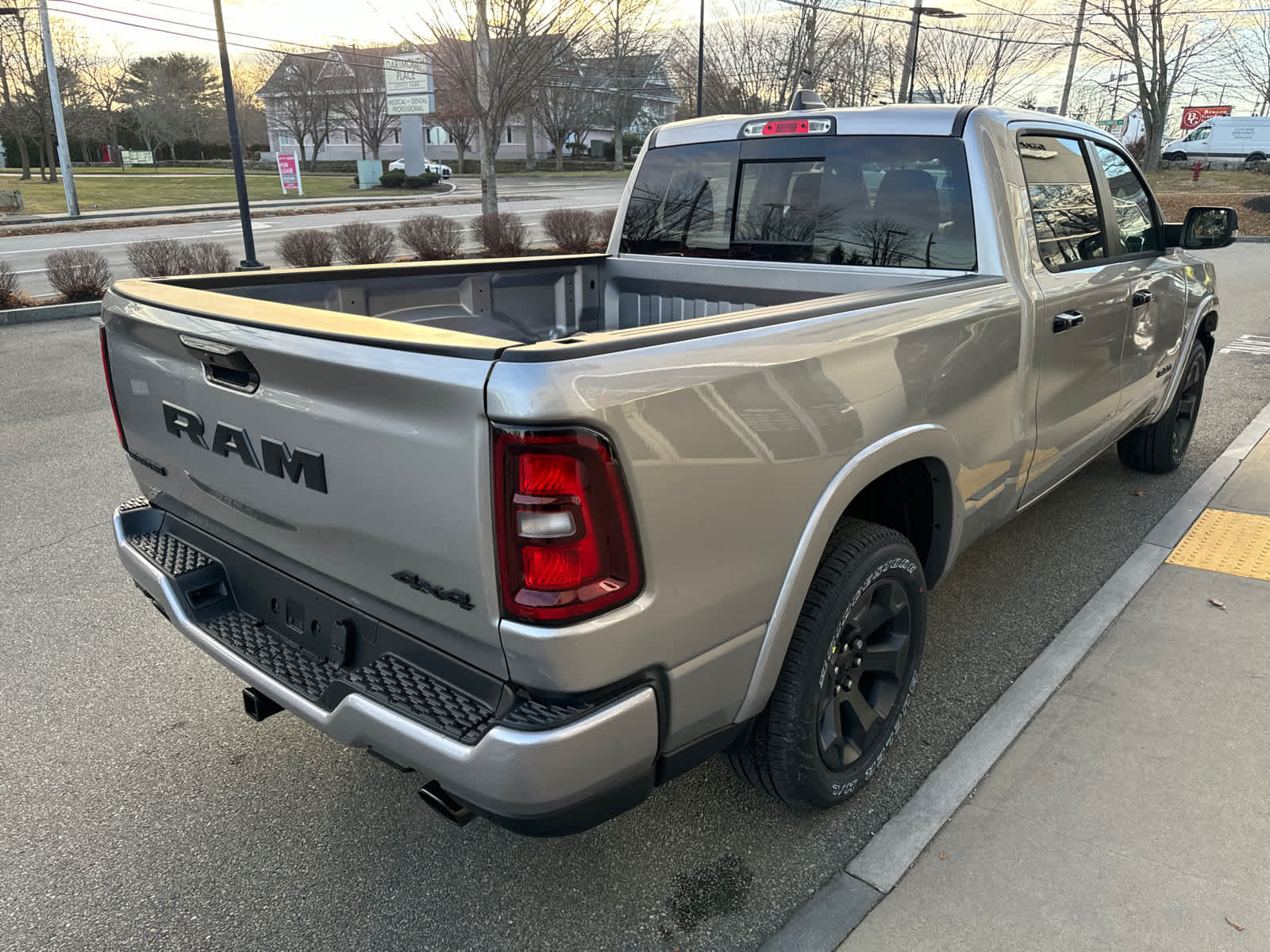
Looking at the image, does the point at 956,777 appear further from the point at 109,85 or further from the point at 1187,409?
the point at 109,85

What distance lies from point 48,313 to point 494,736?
11.8 m

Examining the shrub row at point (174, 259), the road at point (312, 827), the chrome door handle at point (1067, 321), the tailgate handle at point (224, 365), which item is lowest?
the road at point (312, 827)

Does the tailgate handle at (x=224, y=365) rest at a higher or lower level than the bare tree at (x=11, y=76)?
lower

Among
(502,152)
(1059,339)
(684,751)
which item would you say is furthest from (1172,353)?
(502,152)

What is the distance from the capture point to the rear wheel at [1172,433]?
16.8 feet

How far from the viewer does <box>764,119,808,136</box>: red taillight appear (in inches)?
138

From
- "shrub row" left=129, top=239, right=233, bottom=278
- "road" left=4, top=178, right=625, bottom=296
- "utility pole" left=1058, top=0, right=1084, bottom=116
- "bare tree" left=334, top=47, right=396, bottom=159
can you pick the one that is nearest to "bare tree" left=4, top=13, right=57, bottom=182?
"road" left=4, top=178, right=625, bottom=296

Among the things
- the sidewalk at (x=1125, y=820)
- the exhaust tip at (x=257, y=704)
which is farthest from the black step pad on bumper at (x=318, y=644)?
the sidewalk at (x=1125, y=820)

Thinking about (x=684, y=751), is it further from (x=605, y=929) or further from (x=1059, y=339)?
(x=1059, y=339)

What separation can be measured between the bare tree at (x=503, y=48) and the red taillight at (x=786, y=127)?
40.6ft

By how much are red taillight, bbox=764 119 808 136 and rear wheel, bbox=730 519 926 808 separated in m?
1.79

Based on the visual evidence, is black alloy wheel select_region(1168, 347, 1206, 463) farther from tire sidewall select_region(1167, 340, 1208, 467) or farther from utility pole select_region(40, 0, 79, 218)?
utility pole select_region(40, 0, 79, 218)

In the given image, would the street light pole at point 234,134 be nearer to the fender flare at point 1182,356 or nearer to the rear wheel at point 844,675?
the fender flare at point 1182,356

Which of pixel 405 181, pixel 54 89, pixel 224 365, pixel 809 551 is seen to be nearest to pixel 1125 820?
pixel 809 551
